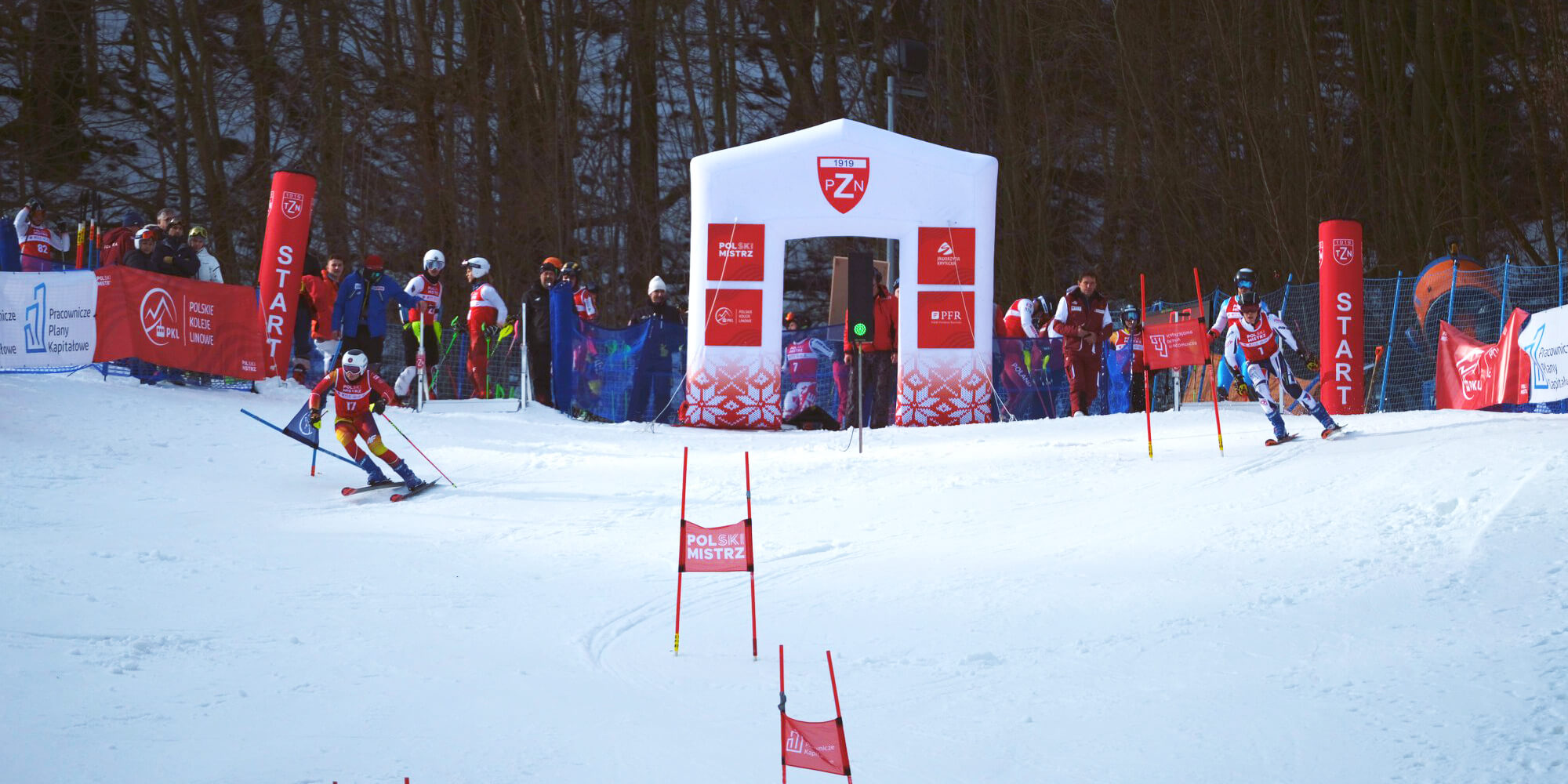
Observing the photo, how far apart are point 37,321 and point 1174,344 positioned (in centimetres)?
1166

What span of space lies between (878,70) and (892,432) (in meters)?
17.1

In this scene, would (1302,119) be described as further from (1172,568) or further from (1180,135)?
(1172,568)

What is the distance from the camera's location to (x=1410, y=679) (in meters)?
6.48

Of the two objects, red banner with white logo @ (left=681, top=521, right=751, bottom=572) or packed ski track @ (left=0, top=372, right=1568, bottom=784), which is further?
red banner with white logo @ (left=681, top=521, right=751, bottom=572)

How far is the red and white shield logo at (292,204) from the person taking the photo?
1769cm

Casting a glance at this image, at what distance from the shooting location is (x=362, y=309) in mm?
16984

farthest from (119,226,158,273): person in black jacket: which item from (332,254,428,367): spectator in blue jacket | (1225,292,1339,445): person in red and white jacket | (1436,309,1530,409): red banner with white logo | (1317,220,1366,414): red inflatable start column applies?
(1436,309,1530,409): red banner with white logo

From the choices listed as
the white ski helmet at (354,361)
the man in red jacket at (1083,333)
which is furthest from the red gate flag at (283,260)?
the man in red jacket at (1083,333)

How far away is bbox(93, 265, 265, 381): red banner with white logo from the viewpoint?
1502 cm

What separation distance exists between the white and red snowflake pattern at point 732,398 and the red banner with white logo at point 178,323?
5.12 metres

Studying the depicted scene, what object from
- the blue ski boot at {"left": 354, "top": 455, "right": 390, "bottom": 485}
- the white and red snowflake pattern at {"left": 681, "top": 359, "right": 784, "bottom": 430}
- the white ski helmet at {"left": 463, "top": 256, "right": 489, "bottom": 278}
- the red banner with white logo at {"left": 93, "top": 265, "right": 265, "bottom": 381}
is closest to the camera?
the blue ski boot at {"left": 354, "top": 455, "right": 390, "bottom": 485}

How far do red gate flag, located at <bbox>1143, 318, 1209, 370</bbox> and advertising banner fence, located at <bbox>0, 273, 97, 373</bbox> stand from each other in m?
10.8

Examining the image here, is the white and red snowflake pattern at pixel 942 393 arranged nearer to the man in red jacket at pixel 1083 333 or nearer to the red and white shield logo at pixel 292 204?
the man in red jacket at pixel 1083 333

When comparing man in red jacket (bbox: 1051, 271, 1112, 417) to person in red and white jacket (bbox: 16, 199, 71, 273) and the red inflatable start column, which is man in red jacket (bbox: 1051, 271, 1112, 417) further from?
person in red and white jacket (bbox: 16, 199, 71, 273)
